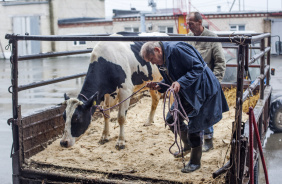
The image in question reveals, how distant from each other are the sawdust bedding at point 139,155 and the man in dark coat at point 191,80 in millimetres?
526

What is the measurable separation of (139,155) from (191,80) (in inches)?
65.1

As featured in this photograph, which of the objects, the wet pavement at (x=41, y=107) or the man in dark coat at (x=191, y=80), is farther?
the wet pavement at (x=41, y=107)

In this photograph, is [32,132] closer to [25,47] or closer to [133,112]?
[133,112]

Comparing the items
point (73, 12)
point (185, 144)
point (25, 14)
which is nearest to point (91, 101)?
point (185, 144)

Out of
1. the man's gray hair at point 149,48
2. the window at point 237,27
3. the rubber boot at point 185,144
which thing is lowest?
the rubber boot at point 185,144

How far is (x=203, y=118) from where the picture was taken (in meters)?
4.12

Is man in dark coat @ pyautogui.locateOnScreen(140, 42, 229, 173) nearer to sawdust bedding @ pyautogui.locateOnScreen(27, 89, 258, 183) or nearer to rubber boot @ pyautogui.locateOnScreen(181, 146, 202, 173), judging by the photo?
rubber boot @ pyautogui.locateOnScreen(181, 146, 202, 173)

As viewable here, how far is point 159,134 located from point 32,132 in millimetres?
2158

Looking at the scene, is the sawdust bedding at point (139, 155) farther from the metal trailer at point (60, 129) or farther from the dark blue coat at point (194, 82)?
the dark blue coat at point (194, 82)

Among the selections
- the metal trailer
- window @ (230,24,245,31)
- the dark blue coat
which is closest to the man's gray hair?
the dark blue coat

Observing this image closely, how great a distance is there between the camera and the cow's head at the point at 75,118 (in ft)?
15.2

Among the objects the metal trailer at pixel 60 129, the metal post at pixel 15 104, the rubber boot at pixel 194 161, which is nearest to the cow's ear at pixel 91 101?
the metal trailer at pixel 60 129

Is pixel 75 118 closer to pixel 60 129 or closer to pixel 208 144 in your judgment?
pixel 60 129

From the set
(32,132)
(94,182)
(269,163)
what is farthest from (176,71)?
(269,163)
